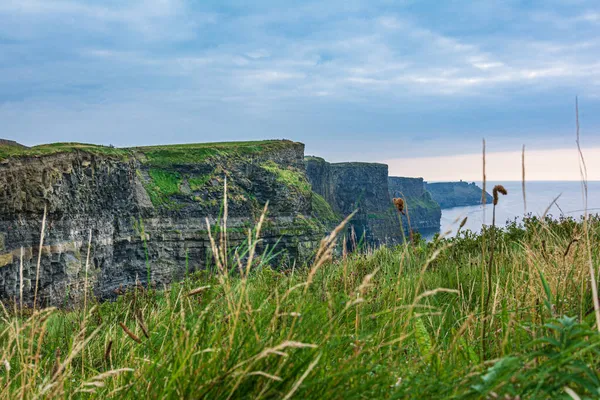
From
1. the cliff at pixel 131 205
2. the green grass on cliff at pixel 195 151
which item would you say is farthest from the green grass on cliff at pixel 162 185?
the green grass on cliff at pixel 195 151

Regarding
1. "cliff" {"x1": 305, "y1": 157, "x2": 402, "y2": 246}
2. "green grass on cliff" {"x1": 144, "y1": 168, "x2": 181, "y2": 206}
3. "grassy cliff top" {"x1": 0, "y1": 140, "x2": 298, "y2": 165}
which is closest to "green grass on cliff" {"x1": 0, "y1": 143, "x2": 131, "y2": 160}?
"grassy cliff top" {"x1": 0, "y1": 140, "x2": 298, "y2": 165}

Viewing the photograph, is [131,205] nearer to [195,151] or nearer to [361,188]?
[195,151]

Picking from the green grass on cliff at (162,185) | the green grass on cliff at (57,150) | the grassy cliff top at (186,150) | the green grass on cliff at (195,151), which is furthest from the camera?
the green grass on cliff at (195,151)

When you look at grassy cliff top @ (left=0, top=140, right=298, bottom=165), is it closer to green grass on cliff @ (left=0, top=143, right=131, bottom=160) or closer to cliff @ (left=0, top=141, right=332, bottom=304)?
green grass on cliff @ (left=0, top=143, right=131, bottom=160)

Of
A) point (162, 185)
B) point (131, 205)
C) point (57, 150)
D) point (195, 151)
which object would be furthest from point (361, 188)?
point (57, 150)

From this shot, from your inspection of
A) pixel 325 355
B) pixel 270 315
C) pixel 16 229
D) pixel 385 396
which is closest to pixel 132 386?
pixel 270 315

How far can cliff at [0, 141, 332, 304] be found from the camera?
41531 millimetres

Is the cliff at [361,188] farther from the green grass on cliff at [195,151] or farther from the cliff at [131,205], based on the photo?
the green grass on cliff at [195,151]

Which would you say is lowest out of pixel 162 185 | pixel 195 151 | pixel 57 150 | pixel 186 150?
pixel 162 185

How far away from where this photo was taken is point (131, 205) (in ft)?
188

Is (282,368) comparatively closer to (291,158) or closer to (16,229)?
(16,229)

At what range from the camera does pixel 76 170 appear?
4816cm

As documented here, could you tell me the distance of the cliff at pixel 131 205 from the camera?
41531mm

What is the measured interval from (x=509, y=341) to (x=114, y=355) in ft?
10.3
